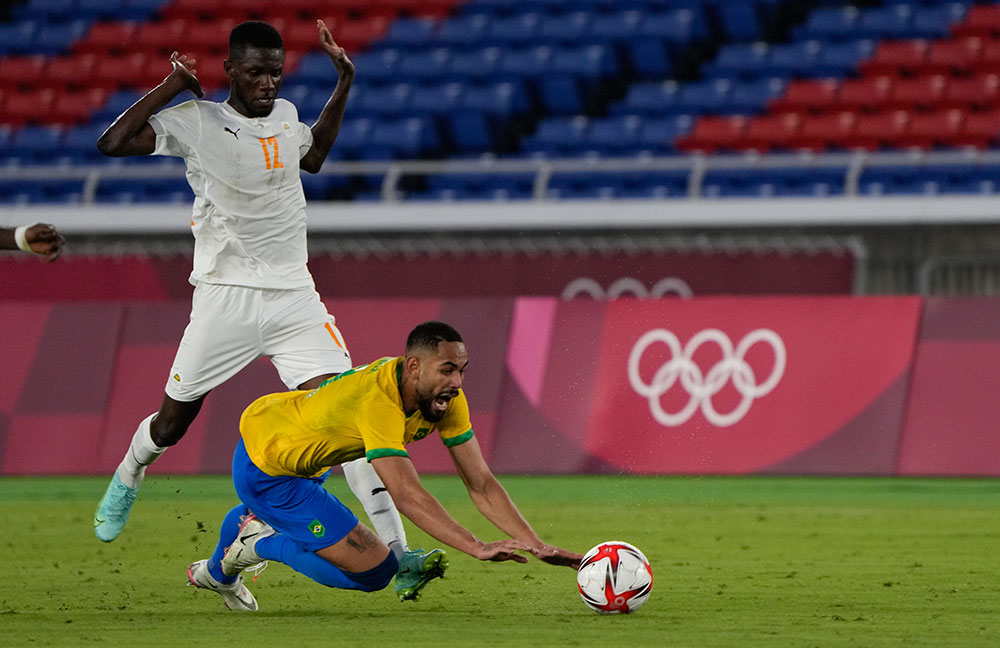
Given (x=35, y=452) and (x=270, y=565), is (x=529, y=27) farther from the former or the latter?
(x=270, y=565)

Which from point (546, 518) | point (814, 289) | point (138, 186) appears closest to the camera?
point (546, 518)

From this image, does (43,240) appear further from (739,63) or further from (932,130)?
(739,63)

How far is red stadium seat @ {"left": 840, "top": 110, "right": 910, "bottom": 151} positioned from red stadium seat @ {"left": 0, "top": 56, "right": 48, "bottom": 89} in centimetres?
1166

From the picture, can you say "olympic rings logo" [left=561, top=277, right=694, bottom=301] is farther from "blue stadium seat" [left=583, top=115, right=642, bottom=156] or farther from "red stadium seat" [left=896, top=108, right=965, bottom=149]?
"red stadium seat" [left=896, top=108, right=965, bottom=149]

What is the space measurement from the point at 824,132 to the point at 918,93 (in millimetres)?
1221

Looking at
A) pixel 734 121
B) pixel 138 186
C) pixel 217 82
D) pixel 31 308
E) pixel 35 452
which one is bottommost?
pixel 35 452

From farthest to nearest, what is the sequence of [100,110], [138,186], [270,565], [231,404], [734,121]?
[100,110] → [138,186] → [734,121] → [231,404] → [270,565]

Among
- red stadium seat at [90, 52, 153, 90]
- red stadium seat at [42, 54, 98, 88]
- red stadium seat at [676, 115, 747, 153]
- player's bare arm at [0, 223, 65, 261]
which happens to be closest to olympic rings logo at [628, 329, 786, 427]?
red stadium seat at [676, 115, 747, 153]

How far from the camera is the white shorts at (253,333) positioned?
8117mm

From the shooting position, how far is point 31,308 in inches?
618

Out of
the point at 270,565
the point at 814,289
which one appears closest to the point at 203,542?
the point at 270,565

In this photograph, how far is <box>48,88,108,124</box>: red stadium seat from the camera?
22.6m

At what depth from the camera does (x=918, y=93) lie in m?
19.2

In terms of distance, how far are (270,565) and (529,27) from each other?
13.8 meters
